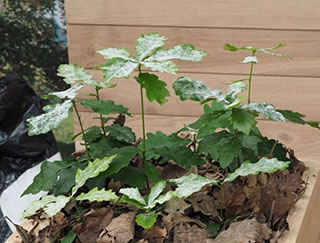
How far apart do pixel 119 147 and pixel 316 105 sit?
1040mm

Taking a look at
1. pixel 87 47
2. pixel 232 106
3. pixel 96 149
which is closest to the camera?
pixel 232 106

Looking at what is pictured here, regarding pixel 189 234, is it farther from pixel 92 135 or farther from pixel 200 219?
pixel 92 135

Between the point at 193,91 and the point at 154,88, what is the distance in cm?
6

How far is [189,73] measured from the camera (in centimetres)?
188

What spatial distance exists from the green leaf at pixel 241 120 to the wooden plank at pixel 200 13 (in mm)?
1028

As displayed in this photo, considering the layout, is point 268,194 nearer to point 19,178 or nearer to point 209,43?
point 209,43

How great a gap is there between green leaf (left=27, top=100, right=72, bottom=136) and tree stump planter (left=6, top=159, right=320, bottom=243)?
138 millimetres

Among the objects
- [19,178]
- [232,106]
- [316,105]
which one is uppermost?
[232,106]

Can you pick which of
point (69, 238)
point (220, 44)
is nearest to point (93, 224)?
point (69, 238)

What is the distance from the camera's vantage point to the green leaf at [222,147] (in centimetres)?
84

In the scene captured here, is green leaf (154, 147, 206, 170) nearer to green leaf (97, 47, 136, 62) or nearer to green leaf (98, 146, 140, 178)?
green leaf (98, 146, 140, 178)

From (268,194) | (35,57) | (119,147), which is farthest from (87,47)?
(35,57)

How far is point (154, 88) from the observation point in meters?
0.78

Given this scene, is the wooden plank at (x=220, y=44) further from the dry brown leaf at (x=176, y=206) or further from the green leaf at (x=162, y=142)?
the dry brown leaf at (x=176, y=206)
